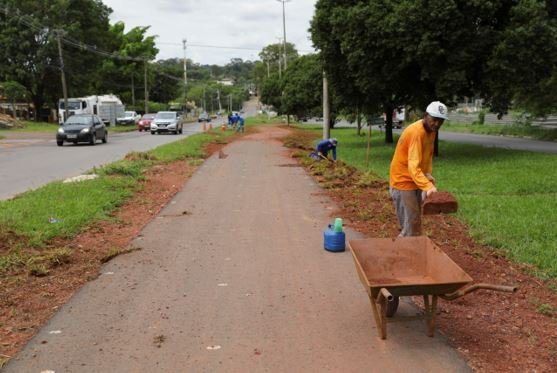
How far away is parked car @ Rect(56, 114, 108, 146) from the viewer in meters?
27.8

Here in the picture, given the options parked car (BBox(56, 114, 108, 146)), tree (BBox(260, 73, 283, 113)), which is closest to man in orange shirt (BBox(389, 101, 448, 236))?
parked car (BBox(56, 114, 108, 146))

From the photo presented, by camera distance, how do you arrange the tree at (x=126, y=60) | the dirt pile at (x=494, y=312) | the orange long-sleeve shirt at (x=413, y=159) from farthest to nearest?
the tree at (x=126, y=60), the orange long-sleeve shirt at (x=413, y=159), the dirt pile at (x=494, y=312)

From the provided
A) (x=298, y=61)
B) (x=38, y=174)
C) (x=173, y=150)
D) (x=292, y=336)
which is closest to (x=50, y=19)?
(x=298, y=61)

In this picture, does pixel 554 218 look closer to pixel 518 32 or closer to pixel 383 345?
pixel 383 345

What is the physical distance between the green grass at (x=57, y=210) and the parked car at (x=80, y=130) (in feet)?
46.0

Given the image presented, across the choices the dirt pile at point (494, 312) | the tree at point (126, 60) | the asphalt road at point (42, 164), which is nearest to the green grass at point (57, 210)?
the asphalt road at point (42, 164)

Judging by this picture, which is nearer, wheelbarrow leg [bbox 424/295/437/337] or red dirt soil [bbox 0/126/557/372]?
red dirt soil [bbox 0/126/557/372]

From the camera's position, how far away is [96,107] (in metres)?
57.2

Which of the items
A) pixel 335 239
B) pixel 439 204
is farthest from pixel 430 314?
pixel 335 239

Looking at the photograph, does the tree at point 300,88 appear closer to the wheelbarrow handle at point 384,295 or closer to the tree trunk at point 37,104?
the tree trunk at point 37,104

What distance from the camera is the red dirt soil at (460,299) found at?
4.40 metres

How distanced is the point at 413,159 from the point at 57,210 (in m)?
6.43

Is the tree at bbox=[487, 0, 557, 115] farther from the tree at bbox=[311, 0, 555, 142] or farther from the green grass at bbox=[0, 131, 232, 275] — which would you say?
the green grass at bbox=[0, 131, 232, 275]

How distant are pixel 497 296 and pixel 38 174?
13.9 metres
